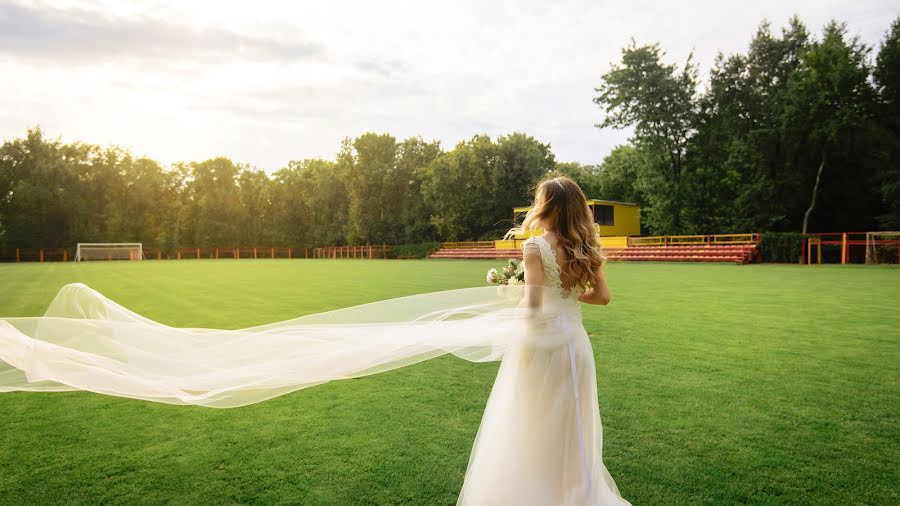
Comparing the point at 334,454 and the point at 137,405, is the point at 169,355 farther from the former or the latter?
the point at 137,405

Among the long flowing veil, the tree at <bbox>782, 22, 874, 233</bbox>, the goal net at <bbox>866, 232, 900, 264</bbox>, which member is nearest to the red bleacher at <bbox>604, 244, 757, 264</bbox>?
the goal net at <bbox>866, 232, 900, 264</bbox>

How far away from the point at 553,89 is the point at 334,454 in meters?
36.4

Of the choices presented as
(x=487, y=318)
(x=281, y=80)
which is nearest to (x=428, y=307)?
(x=487, y=318)

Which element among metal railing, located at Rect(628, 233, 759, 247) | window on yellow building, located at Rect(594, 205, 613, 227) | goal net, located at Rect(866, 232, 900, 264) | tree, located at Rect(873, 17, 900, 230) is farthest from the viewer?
window on yellow building, located at Rect(594, 205, 613, 227)

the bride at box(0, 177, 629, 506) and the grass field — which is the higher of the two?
the bride at box(0, 177, 629, 506)

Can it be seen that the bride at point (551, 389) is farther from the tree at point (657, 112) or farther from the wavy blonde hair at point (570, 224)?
the tree at point (657, 112)

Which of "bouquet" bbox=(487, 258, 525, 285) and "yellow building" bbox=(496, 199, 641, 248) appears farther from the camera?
"yellow building" bbox=(496, 199, 641, 248)

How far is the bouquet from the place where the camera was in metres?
3.35

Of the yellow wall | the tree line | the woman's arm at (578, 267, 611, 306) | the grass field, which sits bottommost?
the grass field

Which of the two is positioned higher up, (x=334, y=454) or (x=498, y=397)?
(x=498, y=397)

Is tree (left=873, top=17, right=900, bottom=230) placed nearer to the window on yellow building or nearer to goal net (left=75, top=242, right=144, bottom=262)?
the window on yellow building

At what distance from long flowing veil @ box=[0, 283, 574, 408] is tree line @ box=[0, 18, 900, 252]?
14601 mm

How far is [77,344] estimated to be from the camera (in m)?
3.93

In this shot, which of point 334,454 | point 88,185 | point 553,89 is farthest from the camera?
point 88,185
